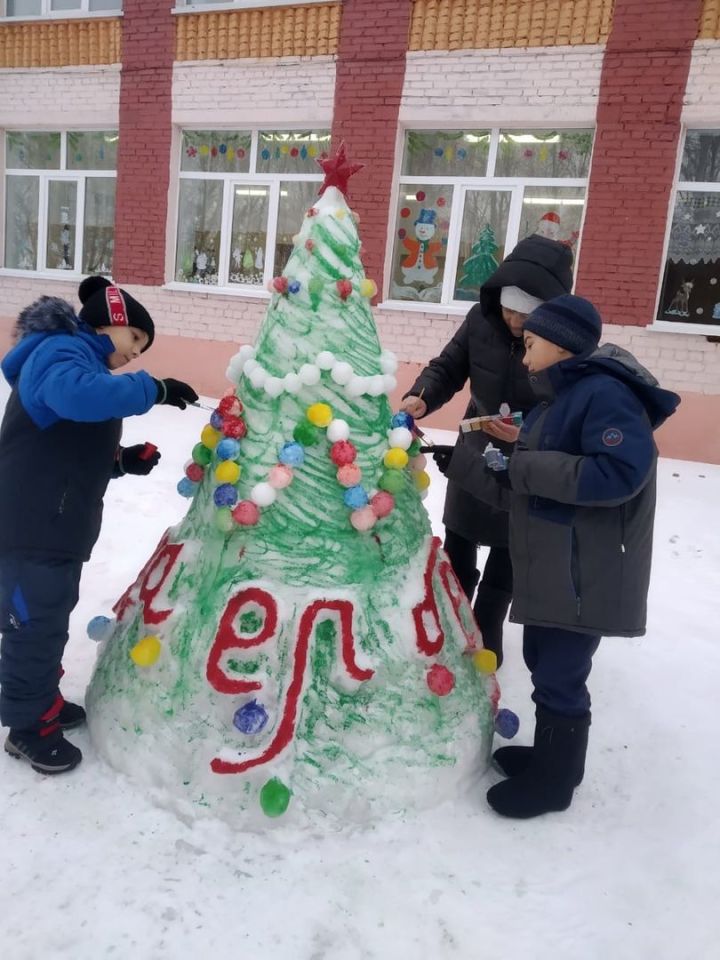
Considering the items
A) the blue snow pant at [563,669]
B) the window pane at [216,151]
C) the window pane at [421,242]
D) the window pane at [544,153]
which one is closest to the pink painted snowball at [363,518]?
the blue snow pant at [563,669]

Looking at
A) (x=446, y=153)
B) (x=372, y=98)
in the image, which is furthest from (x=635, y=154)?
(x=372, y=98)

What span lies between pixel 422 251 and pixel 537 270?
5.90 m

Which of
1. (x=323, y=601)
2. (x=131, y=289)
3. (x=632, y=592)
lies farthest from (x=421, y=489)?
(x=131, y=289)

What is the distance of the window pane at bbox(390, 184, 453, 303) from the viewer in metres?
8.06

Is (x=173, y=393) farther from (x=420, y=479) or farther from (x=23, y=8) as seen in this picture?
(x=23, y=8)

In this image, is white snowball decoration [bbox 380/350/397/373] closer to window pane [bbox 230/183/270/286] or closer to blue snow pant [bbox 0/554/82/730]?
blue snow pant [bbox 0/554/82/730]

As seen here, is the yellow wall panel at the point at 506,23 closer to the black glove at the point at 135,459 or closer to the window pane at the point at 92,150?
the window pane at the point at 92,150

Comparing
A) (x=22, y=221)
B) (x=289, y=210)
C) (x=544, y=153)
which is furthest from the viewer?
(x=22, y=221)

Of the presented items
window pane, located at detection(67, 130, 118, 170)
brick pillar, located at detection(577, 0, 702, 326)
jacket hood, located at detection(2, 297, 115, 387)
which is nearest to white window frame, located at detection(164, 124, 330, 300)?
window pane, located at detection(67, 130, 118, 170)

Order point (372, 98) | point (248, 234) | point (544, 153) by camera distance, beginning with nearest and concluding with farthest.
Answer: point (544, 153) < point (372, 98) < point (248, 234)

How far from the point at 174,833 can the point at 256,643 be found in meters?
0.55

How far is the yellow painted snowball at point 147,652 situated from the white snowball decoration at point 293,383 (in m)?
0.82

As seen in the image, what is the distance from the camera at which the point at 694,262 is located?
7.26 metres

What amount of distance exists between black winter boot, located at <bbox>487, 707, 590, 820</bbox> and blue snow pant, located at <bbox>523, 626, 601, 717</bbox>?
0.12 feet
